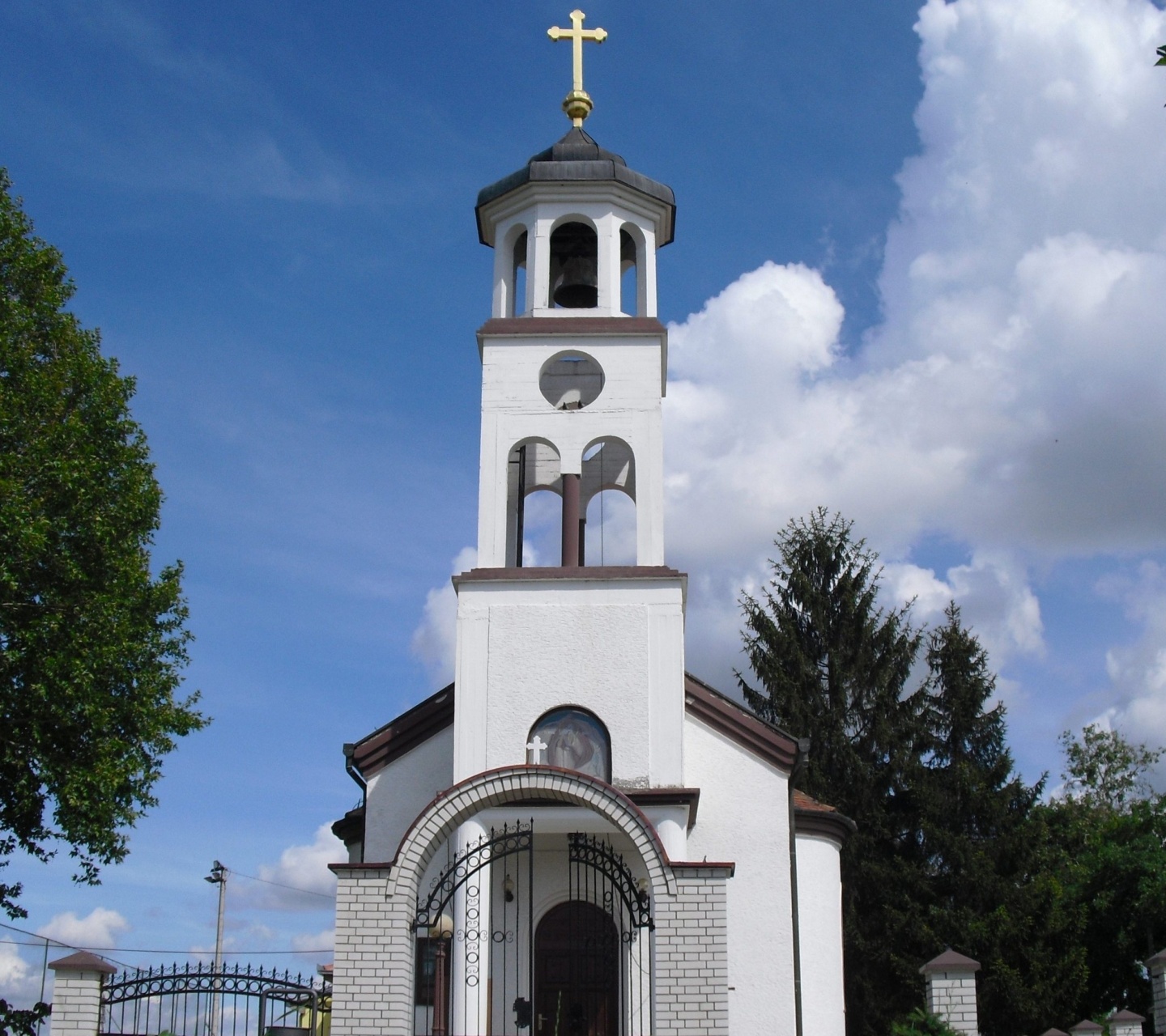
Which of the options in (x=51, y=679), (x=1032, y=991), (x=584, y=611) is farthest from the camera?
(x=1032, y=991)

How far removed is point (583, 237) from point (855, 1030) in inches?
683

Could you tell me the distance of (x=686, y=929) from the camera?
32.8ft

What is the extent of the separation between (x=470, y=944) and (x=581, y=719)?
8.86ft

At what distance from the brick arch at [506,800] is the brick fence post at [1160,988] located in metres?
7.90

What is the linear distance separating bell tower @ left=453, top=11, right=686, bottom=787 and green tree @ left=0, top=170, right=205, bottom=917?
146 inches

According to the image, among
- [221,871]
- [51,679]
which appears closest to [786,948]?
[51,679]

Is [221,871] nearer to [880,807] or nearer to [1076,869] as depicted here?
[880,807]

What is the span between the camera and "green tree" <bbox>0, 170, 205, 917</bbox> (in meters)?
14.5

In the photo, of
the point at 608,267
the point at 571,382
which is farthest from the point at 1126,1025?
the point at 608,267

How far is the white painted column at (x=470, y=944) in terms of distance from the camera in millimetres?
13508

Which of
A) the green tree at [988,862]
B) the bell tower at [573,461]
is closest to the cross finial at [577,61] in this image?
the bell tower at [573,461]

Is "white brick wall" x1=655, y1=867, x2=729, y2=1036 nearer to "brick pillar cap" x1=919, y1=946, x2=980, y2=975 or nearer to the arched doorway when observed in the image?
"brick pillar cap" x1=919, y1=946, x2=980, y2=975

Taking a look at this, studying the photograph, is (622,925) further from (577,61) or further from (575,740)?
(577,61)

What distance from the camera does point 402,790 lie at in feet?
54.4
